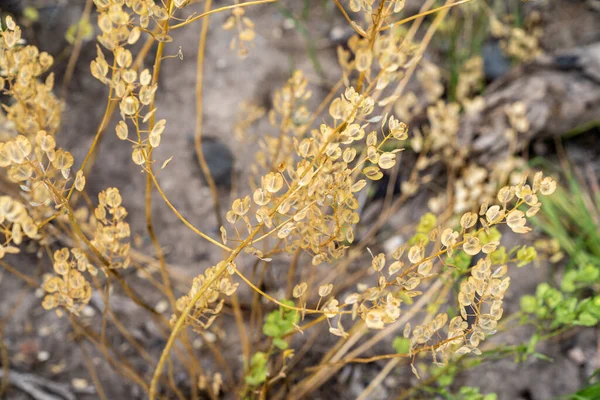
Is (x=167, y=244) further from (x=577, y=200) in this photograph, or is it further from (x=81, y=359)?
(x=577, y=200)

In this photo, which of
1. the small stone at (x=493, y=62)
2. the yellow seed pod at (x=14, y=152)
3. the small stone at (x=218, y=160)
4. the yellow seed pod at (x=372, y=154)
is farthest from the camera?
the small stone at (x=493, y=62)

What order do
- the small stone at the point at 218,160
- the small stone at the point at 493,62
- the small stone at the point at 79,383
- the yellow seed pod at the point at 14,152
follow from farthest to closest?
the small stone at the point at 493,62 → the small stone at the point at 218,160 → the small stone at the point at 79,383 → the yellow seed pod at the point at 14,152

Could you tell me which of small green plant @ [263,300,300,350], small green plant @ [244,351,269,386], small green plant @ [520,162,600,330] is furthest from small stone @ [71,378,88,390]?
small green plant @ [520,162,600,330]

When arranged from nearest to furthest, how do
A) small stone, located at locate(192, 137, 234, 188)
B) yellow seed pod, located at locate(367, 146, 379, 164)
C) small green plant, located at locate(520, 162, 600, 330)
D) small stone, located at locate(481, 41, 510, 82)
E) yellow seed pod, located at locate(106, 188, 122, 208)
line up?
yellow seed pod, located at locate(367, 146, 379, 164) < yellow seed pod, located at locate(106, 188, 122, 208) < small green plant, located at locate(520, 162, 600, 330) < small stone, located at locate(192, 137, 234, 188) < small stone, located at locate(481, 41, 510, 82)

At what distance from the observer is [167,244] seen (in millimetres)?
1951

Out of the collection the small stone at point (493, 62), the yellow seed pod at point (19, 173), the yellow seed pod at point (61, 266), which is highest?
the yellow seed pod at point (19, 173)

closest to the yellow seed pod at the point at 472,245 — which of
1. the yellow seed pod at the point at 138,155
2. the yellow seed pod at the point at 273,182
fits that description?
the yellow seed pod at the point at 273,182

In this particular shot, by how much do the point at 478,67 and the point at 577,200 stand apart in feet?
2.38

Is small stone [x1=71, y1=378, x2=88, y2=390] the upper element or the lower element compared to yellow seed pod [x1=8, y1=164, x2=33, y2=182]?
lower

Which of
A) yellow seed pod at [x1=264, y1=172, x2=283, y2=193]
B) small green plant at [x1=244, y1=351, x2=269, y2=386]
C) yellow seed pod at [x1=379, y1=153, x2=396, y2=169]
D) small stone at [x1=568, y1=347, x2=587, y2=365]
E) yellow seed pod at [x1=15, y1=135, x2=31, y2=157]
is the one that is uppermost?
yellow seed pod at [x1=15, y1=135, x2=31, y2=157]

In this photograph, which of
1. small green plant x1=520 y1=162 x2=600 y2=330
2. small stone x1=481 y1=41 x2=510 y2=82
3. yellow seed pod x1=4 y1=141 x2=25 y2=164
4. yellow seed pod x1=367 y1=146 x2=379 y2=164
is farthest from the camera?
small stone x1=481 y1=41 x2=510 y2=82

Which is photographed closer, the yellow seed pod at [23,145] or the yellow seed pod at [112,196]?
the yellow seed pod at [23,145]

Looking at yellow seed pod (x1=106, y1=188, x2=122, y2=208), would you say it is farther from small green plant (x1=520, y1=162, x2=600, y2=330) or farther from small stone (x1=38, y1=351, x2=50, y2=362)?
small green plant (x1=520, y1=162, x2=600, y2=330)

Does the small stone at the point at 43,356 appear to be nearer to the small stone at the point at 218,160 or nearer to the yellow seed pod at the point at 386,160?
the small stone at the point at 218,160
